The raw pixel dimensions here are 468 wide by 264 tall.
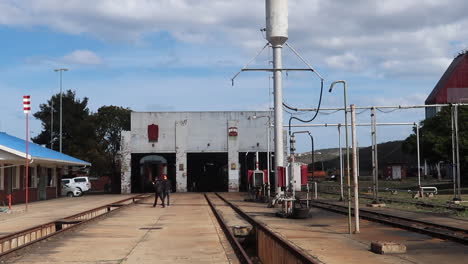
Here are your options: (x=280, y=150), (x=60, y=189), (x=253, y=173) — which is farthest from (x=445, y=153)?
(x=60, y=189)

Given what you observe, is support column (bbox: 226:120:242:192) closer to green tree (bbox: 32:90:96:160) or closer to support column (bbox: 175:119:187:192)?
support column (bbox: 175:119:187:192)

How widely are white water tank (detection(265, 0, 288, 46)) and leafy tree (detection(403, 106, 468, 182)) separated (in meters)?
23.0

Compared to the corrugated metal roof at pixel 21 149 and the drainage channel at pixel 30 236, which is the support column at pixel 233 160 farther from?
the drainage channel at pixel 30 236

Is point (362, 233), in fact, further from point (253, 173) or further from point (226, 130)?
point (226, 130)

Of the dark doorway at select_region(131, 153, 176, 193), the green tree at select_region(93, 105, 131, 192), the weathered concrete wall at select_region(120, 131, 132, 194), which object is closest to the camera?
the dark doorway at select_region(131, 153, 176, 193)

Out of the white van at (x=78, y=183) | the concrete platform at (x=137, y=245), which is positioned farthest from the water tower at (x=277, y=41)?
the white van at (x=78, y=183)

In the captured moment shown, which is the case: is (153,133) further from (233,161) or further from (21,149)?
(21,149)

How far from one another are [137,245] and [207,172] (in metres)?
64.3

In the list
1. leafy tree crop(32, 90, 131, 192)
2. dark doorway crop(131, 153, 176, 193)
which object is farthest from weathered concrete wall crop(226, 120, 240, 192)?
leafy tree crop(32, 90, 131, 192)

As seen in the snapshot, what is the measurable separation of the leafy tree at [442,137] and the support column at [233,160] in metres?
18.7

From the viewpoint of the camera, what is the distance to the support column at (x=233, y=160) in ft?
214

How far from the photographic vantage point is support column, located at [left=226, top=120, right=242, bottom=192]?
65.1m

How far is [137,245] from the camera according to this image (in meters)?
15.6

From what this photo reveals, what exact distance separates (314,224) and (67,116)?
3247 inches
